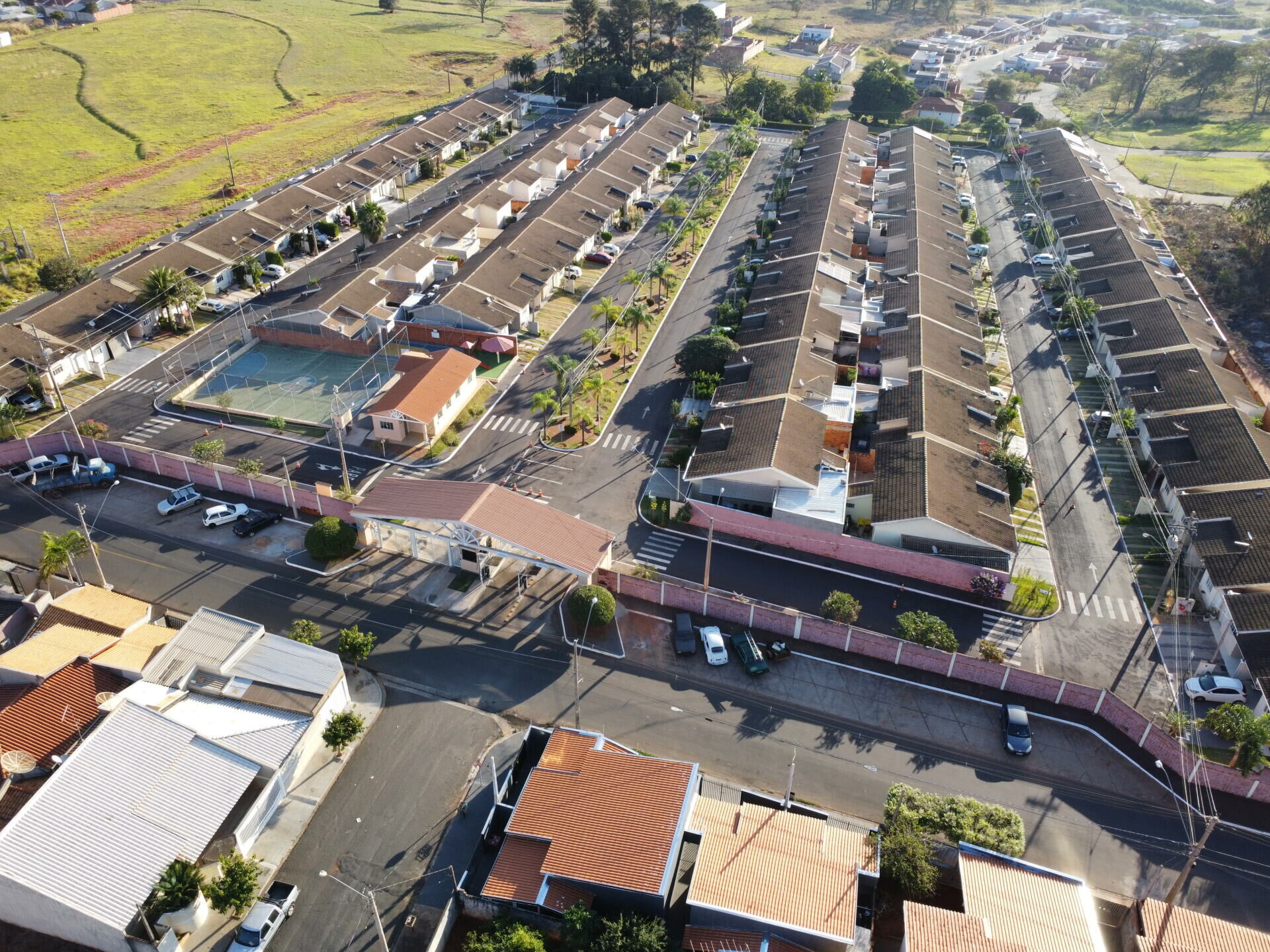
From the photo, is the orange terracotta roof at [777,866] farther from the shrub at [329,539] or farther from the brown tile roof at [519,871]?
the shrub at [329,539]

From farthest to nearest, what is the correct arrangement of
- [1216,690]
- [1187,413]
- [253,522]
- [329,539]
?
[1187,413] < [253,522] < [329,539] < [1216,690]

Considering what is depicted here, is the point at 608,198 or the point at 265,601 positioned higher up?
the point at 608,198

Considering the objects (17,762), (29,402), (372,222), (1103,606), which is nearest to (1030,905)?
(1103,606)

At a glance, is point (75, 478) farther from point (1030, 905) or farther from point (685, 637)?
point (1030, 905)

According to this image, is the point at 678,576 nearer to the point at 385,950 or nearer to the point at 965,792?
the point at 965,792

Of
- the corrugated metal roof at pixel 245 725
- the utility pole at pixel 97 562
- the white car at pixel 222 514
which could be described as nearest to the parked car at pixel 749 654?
the corrugated metal roof at pixel 245 725

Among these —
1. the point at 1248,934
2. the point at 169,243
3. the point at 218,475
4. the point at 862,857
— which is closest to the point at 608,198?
Result: the point at 169,243

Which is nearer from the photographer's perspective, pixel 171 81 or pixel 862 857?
pixel 862 857

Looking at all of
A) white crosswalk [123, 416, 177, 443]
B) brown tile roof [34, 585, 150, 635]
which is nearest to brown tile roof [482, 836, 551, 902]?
brown tile roof [34, 585, 150, 635]
